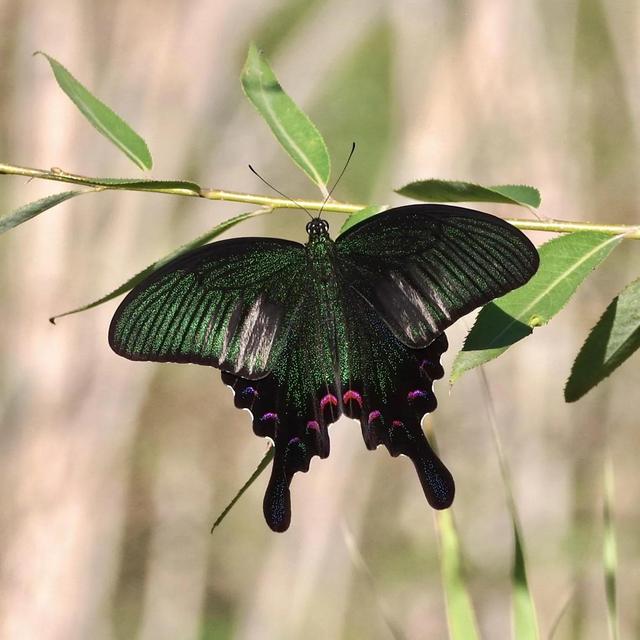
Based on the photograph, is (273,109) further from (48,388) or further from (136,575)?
(136,575)

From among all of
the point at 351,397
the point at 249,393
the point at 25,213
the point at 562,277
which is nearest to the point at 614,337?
the point at 562,277

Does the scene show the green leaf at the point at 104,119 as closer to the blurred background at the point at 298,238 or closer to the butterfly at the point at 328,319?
the butterfly at the point at 328,319

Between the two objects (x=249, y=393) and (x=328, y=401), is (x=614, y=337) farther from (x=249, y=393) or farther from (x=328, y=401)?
(x=249, y=393)

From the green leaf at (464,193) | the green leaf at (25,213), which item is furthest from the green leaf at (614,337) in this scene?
the green leaf at (25,213)

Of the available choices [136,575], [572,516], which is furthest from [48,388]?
[572,516]

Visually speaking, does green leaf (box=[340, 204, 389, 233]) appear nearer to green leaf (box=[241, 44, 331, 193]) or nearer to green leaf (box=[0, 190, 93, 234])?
green leaf (box=[241, 44, 331, 193])

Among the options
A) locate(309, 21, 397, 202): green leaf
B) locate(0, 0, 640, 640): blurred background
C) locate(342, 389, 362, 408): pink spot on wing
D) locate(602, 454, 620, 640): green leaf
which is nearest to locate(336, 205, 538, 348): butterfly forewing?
locate(342, 389, 362, 408): pink spot on wing

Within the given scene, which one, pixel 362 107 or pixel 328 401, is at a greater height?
pixel 362 107
